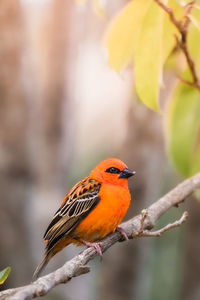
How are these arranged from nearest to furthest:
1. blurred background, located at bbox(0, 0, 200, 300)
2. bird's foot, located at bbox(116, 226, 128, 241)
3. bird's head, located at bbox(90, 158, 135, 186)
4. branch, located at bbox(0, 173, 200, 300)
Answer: branch, located at bbox(0, 173, 200, 300) → bird's foot, located at bbox(116, 226, 128, 241) → bird's head, located at bbox(90, 158, 135, 186) → blurred background, located at bbox(0, 0, 200, 300)

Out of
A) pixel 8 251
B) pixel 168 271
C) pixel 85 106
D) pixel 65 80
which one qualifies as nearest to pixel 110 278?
pixel 8 251

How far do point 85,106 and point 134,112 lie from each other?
183 inches

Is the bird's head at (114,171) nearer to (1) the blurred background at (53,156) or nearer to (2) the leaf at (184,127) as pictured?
(2) the leaf at (184,127)

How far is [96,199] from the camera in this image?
130 inches

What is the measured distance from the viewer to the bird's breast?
3141 millimetres

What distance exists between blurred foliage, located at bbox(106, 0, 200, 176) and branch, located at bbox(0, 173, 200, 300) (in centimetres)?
23

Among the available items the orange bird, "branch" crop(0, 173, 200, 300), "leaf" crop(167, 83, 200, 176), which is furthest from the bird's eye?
"leaf" crop(167, 83, 200, 176)

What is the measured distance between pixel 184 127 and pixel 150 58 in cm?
104

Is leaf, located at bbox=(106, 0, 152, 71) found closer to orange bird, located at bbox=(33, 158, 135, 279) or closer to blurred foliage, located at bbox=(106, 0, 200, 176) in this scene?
blurred foliage, located at bbox=(106, 0, 200, 176)

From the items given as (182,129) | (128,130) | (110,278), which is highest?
(182,129)

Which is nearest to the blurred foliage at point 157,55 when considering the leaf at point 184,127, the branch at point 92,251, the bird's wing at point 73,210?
the leaf at point 184,127

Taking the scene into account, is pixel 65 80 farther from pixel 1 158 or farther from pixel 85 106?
pixel 85 106

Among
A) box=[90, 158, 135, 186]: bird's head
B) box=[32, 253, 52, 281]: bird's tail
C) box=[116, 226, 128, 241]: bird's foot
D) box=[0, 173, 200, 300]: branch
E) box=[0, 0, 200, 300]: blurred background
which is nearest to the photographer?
box=[0, 173, 200, 300]: branch

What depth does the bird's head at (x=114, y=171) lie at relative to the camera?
3244mm
